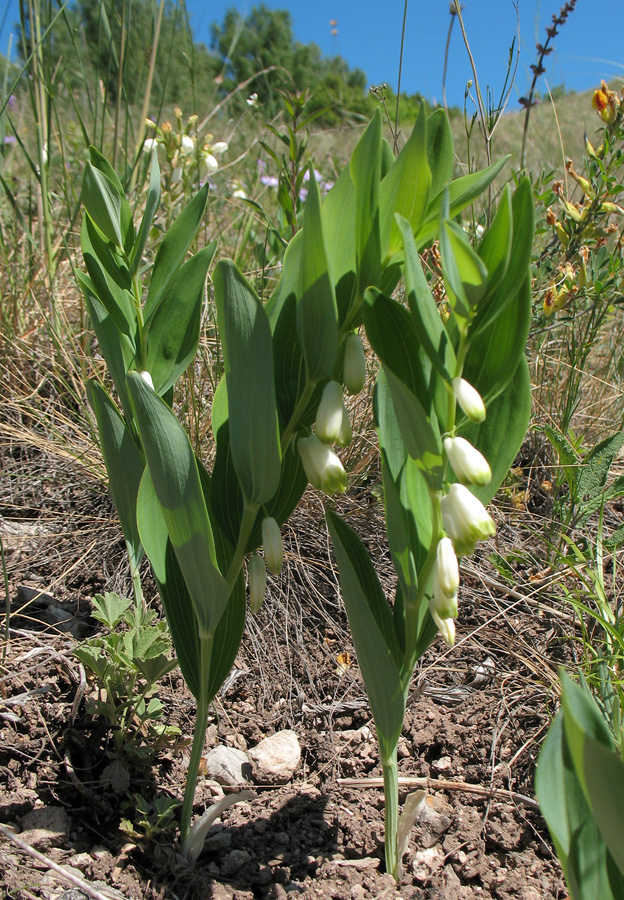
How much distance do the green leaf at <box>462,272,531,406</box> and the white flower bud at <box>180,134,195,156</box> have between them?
2.08m

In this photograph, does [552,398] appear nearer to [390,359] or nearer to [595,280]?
[595,280]

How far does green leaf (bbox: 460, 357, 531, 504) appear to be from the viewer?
2.88ft

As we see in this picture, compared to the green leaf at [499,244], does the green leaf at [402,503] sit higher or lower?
lower

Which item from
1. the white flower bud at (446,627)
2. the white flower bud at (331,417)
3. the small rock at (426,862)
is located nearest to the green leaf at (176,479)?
the white flower bud at (331,417)

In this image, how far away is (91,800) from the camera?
3.68 ft

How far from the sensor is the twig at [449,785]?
1.22 m

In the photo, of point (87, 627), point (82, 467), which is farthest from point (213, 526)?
point (82, 467)

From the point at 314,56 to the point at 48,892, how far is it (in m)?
23.0

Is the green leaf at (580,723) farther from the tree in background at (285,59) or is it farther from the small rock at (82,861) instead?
the tree in background at (285,59)

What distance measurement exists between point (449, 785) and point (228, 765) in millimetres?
428

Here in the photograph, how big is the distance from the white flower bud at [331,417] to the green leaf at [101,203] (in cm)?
50

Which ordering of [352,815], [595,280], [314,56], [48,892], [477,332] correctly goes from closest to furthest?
1. [477,332]
2. [48,892]
3. [352,815]
4. [595,280]
5. [314,56]

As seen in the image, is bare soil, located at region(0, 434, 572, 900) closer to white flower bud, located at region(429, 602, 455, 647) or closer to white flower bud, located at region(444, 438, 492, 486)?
white flower bud, located at region(429, 602, 455, 647)

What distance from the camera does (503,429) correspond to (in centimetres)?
91
